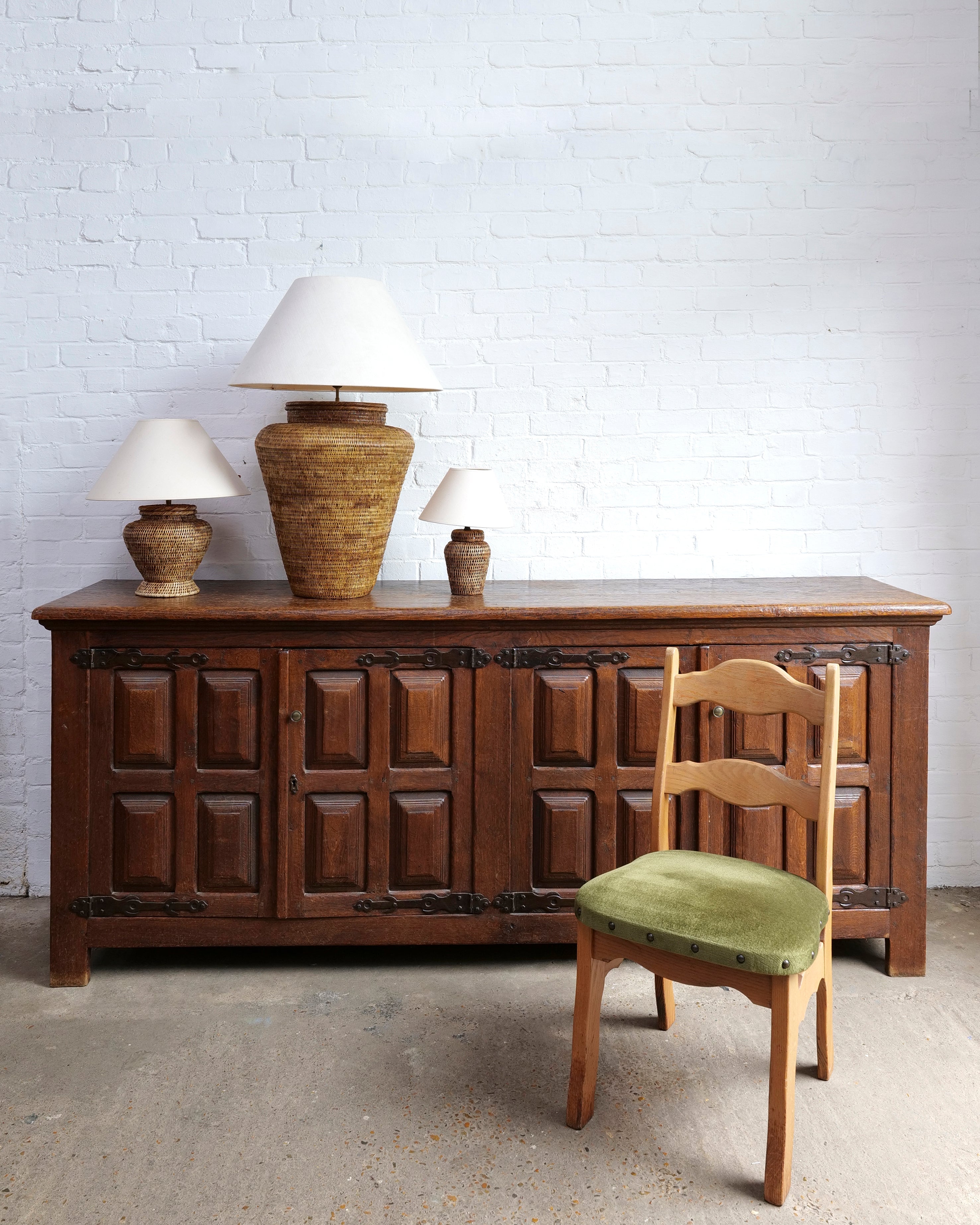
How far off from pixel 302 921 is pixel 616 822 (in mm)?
887

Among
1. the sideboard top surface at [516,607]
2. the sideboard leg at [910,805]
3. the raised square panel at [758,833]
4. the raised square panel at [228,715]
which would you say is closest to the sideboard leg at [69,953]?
the raised square panel at [228,715]

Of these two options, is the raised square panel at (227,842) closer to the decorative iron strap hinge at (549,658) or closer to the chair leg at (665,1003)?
the decorative iron strap hinge at (549,658)

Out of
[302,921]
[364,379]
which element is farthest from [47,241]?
[302,921]

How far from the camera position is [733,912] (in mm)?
2043

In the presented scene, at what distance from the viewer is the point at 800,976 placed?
6.60ft

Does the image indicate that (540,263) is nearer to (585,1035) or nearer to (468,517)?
(468,517)

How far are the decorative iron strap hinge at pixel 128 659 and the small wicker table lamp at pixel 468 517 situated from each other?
73 centimetres

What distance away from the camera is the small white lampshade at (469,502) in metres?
2.96

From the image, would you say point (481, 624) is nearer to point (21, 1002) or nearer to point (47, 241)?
point (21, 1002)

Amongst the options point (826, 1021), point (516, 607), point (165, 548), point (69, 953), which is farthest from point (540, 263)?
point (69, 953)

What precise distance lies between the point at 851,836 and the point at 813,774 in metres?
0.19

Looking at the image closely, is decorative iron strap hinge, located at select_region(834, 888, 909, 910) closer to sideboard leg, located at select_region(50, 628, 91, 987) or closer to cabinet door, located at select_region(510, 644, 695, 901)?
cabinet door, located at select_region(510, 644, 695, 901)

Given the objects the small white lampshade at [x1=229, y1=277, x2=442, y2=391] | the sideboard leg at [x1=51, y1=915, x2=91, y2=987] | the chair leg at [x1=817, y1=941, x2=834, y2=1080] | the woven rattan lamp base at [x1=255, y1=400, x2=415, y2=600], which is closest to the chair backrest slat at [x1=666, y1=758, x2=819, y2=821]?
the chair leg at [x1=817, y1=941, x2=834, y2=1080]

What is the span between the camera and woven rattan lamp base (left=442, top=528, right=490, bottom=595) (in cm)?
298
